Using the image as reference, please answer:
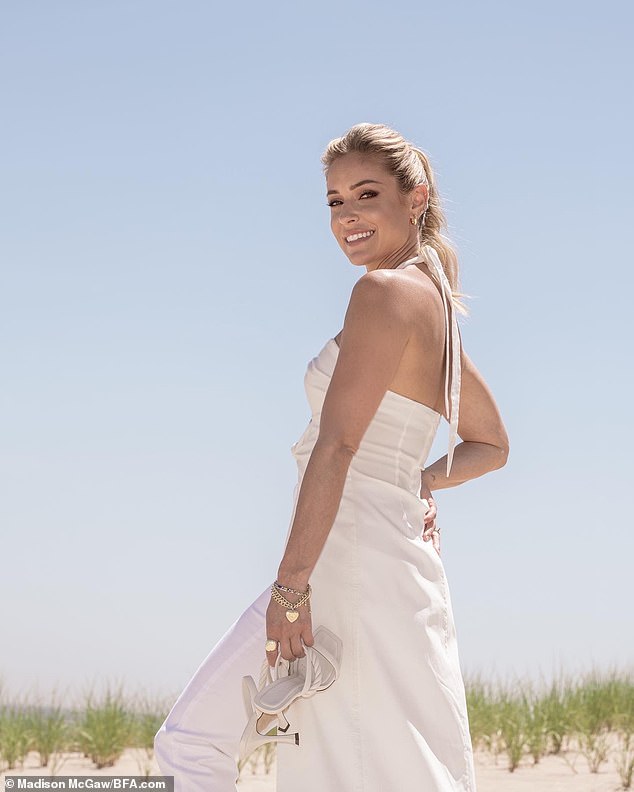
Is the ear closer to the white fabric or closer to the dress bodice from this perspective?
the dress bodice

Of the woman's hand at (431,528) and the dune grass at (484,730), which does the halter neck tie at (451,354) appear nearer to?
the woman's hand at (431,528)

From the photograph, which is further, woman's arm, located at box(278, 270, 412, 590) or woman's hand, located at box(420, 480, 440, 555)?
woman's hand, located at box(420, 480, 440, 555)

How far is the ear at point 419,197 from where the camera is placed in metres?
3.14

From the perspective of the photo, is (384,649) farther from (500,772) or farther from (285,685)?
(500,772)

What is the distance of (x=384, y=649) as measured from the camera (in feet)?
8.63

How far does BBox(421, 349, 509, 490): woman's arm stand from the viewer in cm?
336

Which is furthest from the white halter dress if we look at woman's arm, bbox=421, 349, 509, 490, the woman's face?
woman's arm, bbox=421, 349, 509, 490

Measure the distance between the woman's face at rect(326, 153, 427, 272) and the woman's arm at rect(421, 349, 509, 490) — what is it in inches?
16.7

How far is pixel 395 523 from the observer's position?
2.72 metres

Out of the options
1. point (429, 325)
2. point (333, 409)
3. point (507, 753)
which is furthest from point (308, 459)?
point (507, 753)

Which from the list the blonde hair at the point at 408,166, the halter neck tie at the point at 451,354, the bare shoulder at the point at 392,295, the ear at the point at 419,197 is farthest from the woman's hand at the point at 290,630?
the ear at the point at 419,197

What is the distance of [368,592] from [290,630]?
0.70ft

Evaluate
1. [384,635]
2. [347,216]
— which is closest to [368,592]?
[384,635]

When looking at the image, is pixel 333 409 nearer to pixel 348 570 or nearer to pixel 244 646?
pixel 348 570
